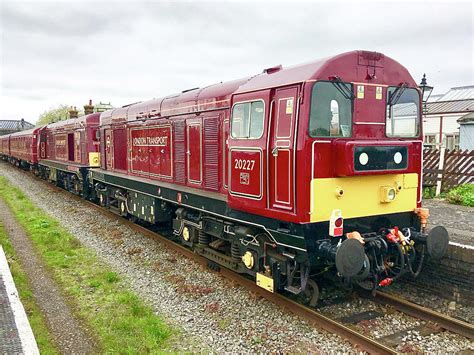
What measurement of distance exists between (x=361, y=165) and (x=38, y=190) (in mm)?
20152

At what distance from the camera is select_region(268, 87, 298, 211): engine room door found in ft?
19.0

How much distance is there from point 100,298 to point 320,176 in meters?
4.44

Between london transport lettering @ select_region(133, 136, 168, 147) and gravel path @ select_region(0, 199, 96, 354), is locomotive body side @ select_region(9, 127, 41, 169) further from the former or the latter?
gravel path @ select_region(0, 199, 96, 354)

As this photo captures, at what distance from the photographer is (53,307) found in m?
7.02

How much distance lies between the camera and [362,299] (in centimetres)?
712

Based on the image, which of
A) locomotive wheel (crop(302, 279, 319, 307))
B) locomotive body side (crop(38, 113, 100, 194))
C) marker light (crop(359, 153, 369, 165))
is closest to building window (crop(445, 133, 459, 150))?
locomotive body side (crop(38, 113, 100, 194))

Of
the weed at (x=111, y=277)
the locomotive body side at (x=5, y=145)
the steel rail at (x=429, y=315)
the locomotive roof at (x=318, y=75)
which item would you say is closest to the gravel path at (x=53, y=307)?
the weed at (x=111, y=277)

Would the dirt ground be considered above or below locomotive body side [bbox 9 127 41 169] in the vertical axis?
below

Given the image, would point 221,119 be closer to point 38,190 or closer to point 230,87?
point 230,87

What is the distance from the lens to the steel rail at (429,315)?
5.79m

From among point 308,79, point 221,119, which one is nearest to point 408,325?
point 308,79

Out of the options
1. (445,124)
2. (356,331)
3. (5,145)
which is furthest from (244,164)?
(5,145)

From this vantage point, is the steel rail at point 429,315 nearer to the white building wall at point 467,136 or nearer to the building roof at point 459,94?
the white building wall at point 467,136

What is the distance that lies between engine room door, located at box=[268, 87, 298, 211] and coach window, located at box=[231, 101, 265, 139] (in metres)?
0.31
